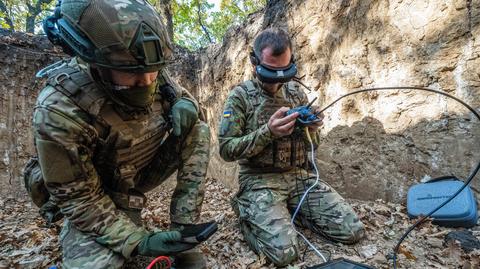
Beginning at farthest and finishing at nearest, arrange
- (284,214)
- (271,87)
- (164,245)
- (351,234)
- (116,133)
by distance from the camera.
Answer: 1. (271,87)
2. (284,214)
3. (351,234)
4. (116,133)
5. (164,245)

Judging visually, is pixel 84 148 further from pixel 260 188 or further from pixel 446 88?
pixel 446 88

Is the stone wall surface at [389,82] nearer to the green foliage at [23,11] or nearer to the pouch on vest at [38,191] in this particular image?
the pouch on vest at [38,191]

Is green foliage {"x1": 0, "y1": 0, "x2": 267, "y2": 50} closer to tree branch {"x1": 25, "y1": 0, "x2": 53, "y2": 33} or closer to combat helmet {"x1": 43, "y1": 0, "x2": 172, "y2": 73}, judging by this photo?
tree branch {"x1": 25, "y1": 0, "x2": 53, "y2": 33}

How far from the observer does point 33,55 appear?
5.48 metres

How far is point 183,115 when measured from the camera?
6.71 feet

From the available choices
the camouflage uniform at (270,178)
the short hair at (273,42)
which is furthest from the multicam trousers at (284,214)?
the short hair at (273,42)

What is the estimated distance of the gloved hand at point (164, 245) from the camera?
1602 mm

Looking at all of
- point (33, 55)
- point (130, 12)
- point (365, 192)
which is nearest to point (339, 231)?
point (365, 192)

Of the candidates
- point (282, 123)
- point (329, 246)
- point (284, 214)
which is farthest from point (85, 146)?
point (329, 246)

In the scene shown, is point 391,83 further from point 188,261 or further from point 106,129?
point 106,129

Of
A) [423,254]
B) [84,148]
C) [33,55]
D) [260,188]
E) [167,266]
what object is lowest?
[423,254]

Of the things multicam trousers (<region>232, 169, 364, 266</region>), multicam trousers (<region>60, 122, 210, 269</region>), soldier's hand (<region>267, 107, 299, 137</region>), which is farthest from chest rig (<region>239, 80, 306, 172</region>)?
multicam trousers (<region>60, 122, 210, 269</region>)

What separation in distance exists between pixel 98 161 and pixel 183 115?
24.8 inches

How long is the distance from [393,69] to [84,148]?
295 centimetres
